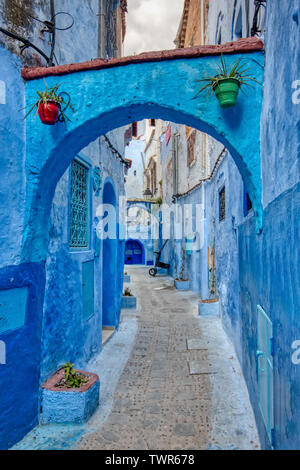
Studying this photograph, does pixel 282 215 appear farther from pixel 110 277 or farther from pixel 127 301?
pixel 127 301

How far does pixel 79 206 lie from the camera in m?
5.37

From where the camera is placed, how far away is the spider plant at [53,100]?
10.7 feet

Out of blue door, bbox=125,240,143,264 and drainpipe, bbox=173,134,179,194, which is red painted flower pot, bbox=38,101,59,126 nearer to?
drainpipe, bbox=173,134,179,194

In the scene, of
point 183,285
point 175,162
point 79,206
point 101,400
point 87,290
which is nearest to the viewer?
point 101,400

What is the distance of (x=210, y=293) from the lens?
10.1 m

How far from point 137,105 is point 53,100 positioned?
87 centimetres

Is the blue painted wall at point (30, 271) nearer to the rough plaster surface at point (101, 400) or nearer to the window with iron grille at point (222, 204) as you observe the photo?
the rough plaster surface at point (101, 400)

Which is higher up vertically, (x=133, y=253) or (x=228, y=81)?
(x=228, y=81)

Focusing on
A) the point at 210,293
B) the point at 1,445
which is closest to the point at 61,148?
the point at 1,445

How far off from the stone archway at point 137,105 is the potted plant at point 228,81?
0.08 m

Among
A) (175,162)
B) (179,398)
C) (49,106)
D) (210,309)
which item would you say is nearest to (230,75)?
(49,106)

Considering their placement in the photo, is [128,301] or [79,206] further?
[128,301]

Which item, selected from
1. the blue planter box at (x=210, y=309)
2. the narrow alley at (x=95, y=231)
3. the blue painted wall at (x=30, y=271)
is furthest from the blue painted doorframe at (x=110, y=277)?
the blue painted wall at (x=30, y=271)

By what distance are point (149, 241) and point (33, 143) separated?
22923 millimetres
